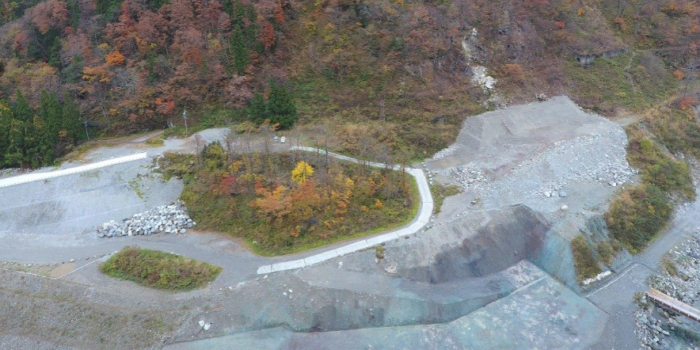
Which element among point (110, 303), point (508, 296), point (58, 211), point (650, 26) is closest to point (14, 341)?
point (110, 303)

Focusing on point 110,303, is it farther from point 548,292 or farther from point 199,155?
point 548,292

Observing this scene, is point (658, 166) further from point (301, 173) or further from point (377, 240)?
point (301, 173)

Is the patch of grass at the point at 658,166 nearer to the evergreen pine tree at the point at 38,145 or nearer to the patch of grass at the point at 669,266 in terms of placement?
the patch of grass at the point at 669,266

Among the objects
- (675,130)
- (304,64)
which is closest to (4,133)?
(304,64)

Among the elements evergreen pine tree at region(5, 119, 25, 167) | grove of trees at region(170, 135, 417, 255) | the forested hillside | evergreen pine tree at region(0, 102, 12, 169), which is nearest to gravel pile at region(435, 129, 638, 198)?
the forested hillside

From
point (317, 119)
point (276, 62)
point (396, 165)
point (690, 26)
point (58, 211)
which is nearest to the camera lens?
point (58, 211)

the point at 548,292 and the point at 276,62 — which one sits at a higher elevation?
the point at 276,62

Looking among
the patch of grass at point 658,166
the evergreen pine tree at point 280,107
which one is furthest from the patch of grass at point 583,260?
the evergreen pine tree at point 280,107
